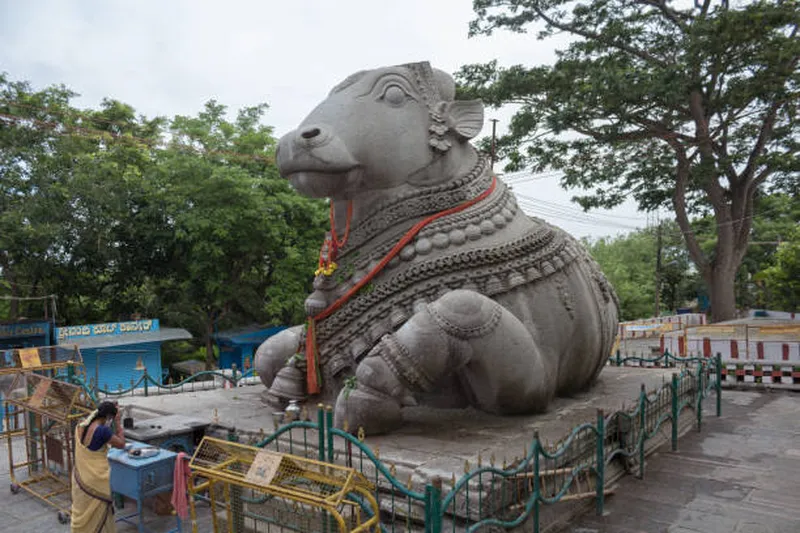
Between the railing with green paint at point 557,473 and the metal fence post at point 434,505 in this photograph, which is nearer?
the metal fence post at point 434,505

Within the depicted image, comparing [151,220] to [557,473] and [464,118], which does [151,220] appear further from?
[557,473]

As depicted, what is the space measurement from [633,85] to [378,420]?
A: 13.8 meters

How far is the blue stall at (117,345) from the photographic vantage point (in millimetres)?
14508

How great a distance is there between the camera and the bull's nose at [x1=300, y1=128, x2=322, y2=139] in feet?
17.1

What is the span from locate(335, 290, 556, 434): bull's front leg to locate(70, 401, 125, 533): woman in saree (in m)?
1.73

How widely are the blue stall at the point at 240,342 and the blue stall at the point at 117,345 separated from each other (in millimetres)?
2085

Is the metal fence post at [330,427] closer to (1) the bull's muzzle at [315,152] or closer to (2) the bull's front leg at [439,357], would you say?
(2) the bull's front leg at [439,357]

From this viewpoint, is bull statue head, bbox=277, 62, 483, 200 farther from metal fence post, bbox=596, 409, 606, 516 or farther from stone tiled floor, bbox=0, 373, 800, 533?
metal fence post, bbox=596, 409, 606, 516

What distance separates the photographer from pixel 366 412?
482 centimetres

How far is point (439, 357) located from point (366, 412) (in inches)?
28.9

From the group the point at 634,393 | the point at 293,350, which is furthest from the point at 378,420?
the point at 634,393

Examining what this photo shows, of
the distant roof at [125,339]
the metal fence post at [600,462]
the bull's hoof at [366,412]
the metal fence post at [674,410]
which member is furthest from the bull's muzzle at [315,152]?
the distant roof at [125,339]

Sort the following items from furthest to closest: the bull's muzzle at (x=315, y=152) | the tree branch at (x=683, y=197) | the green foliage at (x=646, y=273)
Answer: the green foliage at (x=646, y=273) < the tree branch at (x=683, y=197) < the bull's muzzle at (x=315, y=152)

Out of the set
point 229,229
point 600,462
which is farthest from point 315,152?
point 229,229
